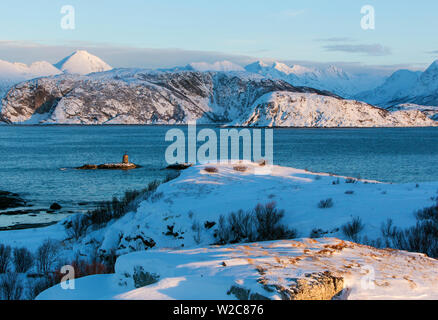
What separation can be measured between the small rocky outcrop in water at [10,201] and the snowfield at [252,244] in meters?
9.57

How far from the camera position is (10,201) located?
90.3 feet

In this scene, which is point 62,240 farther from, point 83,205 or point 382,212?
point 83,205

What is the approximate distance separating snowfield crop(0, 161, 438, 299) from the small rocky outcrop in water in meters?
9.57

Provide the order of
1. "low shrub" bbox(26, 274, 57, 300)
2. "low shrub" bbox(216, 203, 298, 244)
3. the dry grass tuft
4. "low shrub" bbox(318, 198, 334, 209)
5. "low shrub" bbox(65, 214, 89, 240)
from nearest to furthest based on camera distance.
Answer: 1. "low shrub" bbox(26, 274, 57, 300)
2. "low shrub" bbox(216, 203, 298, 244)
3. "low shrub" bbox(318, 198, 334, 209)
4. "low shrub" bbox(65, 214, 89, 240)
5. the dry grass tuft

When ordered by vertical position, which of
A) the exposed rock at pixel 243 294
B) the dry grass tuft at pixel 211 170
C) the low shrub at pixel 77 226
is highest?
the exposed rock at pixel 243 294

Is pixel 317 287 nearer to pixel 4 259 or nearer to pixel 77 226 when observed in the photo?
pixel 4 259

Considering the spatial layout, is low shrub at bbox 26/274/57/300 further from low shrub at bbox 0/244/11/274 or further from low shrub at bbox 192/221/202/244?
low shrub at bbox 192/221/202/244

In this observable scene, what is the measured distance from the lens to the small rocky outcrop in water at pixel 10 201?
26.0 metres

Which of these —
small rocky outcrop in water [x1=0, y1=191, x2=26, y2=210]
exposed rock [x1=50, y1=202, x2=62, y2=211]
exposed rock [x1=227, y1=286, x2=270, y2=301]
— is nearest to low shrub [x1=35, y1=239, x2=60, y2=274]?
exposed rock [x1=227, y1=286, x2=270, y2=301]

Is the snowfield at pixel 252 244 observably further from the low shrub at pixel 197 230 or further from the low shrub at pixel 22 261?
the low shrub at pixel 22 261

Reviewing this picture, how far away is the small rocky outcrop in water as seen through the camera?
85.4 ft

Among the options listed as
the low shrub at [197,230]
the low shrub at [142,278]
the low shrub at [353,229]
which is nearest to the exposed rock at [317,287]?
the low shrub at [142,278]
